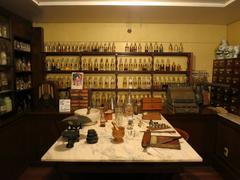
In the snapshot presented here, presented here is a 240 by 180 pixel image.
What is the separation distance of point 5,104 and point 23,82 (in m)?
0.72

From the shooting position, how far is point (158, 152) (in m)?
1.58

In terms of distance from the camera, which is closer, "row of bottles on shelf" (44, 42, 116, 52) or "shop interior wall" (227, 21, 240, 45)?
"shop interior wall" (227, 21, 240, 45)

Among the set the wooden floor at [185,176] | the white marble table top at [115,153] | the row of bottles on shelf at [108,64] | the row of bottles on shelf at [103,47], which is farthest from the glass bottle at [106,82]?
the white marble table top at [115,153]

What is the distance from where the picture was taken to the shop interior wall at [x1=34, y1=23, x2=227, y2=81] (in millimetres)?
3932

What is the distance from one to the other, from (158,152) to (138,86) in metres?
2.44

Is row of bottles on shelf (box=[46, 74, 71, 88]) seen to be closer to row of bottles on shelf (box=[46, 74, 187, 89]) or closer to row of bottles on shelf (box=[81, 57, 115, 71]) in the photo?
row of bottles on shelf (box=[46, 74, 187, 89])

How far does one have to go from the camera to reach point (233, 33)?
375 centimetres

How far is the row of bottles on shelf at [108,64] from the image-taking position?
3.91 m

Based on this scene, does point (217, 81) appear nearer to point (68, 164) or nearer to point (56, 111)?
point (56, 111)

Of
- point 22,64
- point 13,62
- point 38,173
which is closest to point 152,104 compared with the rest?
point 38,173

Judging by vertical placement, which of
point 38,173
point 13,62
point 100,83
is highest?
point 13,62

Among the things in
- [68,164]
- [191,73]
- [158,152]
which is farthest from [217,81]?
[68,164]

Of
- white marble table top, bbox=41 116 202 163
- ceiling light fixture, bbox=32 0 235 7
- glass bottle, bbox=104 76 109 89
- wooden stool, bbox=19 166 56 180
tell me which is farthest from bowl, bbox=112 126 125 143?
glass bottle, bbox=104 76 109 89

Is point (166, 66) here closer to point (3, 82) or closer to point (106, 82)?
point (106, 82)
